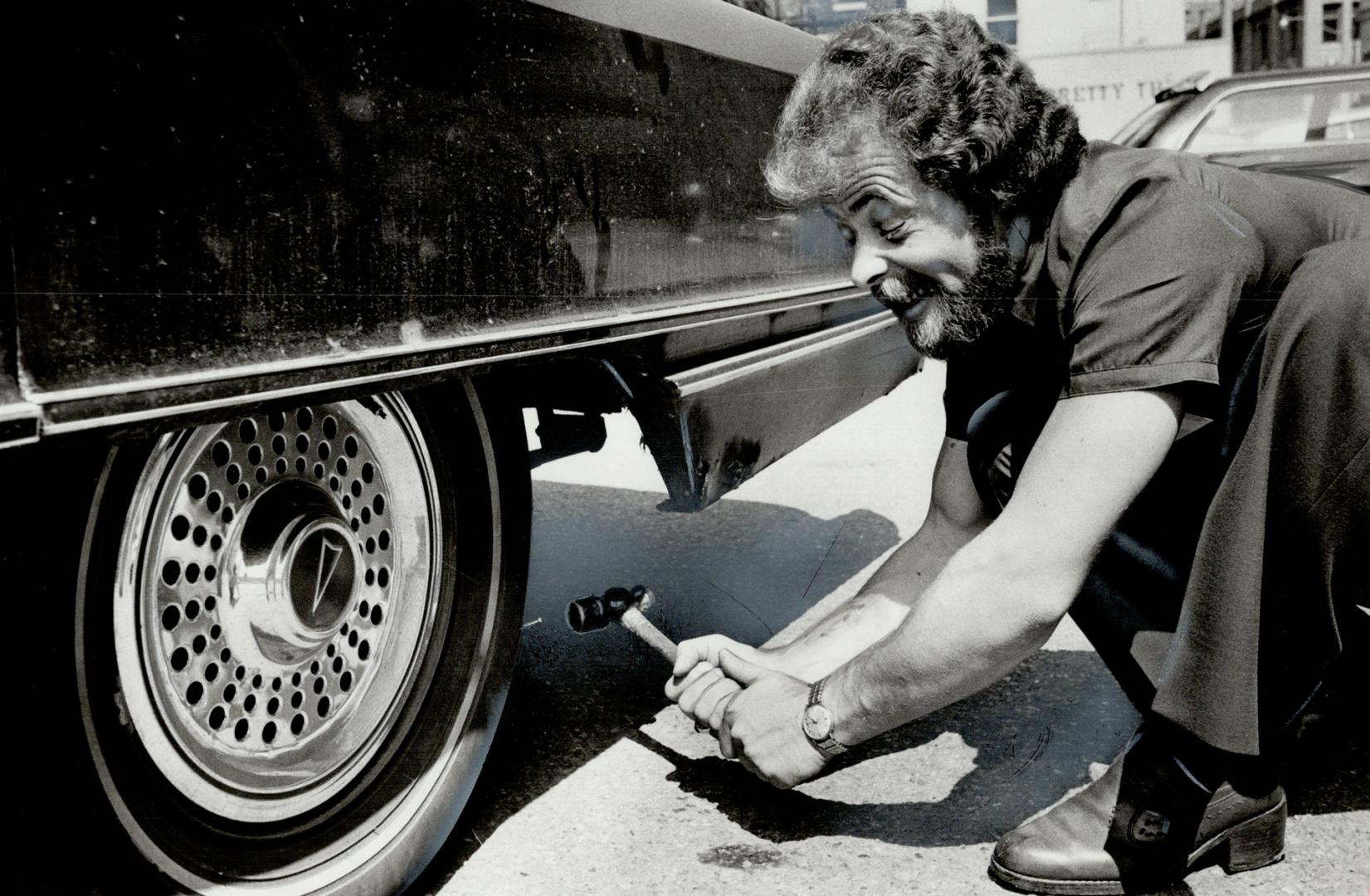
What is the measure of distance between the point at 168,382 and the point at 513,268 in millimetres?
547

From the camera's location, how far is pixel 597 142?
1.72 m

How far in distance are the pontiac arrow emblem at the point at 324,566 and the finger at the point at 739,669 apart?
661 millimetres

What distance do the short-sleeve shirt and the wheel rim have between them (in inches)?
37.3

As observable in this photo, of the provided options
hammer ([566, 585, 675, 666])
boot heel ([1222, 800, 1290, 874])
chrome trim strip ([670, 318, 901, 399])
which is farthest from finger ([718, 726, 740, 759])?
boot heel ([1222, 800, 1290, 874])

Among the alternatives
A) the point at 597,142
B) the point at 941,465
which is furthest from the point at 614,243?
the point at 941,465

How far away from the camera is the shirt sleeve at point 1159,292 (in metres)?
1.44

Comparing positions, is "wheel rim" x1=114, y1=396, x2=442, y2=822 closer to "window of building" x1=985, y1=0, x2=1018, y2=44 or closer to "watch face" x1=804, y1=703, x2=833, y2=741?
"watch face" x1=804, y1=703, x2=833, y2=741

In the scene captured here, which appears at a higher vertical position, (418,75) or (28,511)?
(418,75)

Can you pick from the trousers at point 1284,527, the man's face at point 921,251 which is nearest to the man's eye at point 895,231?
the man's face at point 921,251

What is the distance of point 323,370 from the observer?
126 centimetres

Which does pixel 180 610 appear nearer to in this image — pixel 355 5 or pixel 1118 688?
pixel 355 5

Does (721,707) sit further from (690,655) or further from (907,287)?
(907,287)

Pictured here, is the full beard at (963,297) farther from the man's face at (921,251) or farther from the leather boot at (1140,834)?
the leather boot at (1140,834)

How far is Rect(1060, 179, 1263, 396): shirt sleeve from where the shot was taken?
1.44 meters
